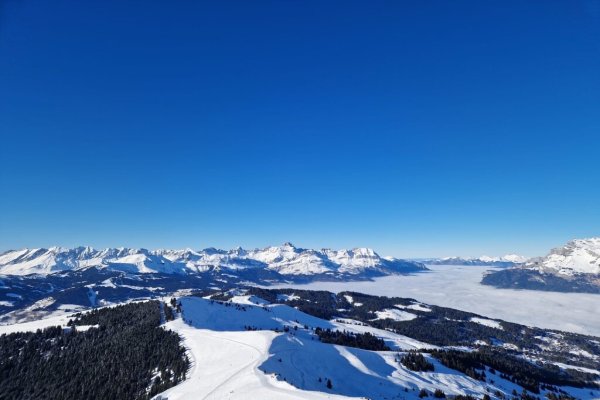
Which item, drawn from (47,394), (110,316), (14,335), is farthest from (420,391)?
(14,335)

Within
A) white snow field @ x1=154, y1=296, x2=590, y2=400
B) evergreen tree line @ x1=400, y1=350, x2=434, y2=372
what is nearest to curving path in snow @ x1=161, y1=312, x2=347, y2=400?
white snow field @ x1=154, y1=296, x2=590, y2=400

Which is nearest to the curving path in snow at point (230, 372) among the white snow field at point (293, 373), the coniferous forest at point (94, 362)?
the white snow field at point (293, 373)

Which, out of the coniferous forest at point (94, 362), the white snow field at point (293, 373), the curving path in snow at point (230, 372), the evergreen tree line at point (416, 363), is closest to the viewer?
the curving path in snow at point (230, 372)

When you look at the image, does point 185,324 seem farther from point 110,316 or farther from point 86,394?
point 86,394

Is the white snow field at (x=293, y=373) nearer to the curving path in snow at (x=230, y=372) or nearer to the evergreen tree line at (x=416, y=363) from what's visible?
the curving path in snow at (x=230, y=372)

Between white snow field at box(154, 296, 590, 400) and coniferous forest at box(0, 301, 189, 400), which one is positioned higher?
white snow field at box(154, 296, 590, 400)

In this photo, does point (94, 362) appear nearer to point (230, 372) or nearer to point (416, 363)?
point (230, 372)

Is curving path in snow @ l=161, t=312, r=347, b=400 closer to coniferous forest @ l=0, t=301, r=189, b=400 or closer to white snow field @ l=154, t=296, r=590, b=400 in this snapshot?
white snow field @ l=154, t=296, r=590, b=400

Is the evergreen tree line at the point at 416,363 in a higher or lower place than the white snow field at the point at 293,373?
lower

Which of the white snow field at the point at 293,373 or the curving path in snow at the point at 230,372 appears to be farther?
the white snow field at the point at 293,373
